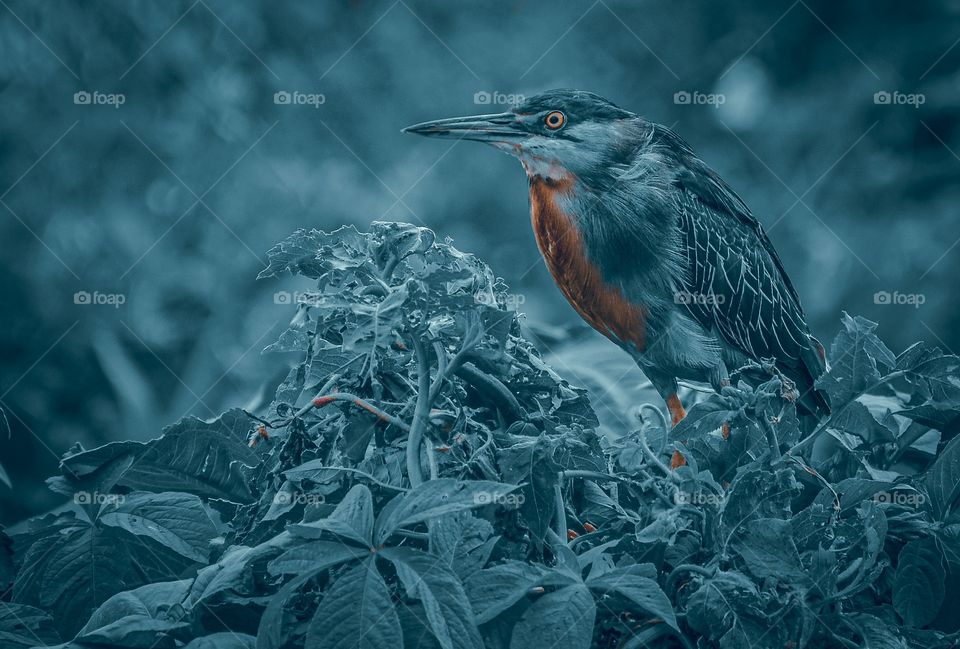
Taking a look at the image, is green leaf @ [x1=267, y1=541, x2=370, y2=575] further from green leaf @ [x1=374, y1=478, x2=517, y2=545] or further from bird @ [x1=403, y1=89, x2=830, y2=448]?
bird @ [x1=403, y1=89, x2=830, y2=448]

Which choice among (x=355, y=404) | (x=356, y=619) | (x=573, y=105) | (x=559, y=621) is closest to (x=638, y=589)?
(x=559, y=621)

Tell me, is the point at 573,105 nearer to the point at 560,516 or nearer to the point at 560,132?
the point at 560,132

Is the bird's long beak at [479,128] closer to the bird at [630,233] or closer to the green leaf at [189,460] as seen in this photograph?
the bird at [630,233]

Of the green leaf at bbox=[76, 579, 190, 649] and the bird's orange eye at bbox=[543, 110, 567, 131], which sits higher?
the bird's orange eye at bbox=[543, 110, 567, 131]

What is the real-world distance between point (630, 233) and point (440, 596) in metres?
1.14

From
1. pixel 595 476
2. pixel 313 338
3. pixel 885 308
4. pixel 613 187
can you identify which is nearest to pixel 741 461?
pixel 595 476

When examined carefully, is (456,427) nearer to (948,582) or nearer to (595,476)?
(595,476)

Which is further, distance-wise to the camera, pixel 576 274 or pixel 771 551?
pixel 576 274

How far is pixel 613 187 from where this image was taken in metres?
1.58

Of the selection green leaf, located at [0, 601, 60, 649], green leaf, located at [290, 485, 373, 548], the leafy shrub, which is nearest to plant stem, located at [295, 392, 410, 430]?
the leafy shrub

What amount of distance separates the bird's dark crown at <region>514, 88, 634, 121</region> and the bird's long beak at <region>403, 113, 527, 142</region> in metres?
0.04

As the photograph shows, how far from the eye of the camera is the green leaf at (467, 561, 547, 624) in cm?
51

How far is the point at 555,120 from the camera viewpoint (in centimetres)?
151

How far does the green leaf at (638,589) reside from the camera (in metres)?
0.51
